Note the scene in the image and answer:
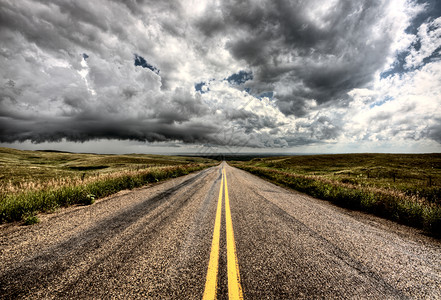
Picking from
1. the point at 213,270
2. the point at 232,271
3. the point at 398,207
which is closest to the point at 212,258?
the point at 213,270

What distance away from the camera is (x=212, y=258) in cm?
294

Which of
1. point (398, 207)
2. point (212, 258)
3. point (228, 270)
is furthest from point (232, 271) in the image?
point (398, 207)

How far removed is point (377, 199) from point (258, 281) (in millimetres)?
7854

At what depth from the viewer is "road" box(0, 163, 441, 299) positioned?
224 centimetres

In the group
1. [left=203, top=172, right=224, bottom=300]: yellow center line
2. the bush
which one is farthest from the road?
the bush

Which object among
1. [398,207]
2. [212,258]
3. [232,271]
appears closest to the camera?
[232,271]

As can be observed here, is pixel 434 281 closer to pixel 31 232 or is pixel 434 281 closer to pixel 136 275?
pixel 136 275

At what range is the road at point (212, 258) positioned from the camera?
2.24 m

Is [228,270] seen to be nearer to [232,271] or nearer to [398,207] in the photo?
[232,271]

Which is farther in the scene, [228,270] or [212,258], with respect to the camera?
[212,258]

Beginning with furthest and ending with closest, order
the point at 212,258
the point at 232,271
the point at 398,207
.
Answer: the point at 398,207 < the point at 212,258 < the point at 232,271

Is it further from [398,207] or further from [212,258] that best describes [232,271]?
[398,207]

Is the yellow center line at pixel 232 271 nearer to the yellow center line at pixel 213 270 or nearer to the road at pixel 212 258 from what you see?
the road at pixel 212 258

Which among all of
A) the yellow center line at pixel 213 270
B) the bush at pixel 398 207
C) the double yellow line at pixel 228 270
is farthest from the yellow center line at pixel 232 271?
the bush at pixel 398 207
